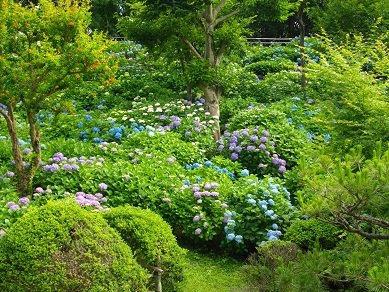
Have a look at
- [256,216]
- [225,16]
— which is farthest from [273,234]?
[225,16]

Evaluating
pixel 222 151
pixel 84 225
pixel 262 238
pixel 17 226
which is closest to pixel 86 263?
pixel 84 225

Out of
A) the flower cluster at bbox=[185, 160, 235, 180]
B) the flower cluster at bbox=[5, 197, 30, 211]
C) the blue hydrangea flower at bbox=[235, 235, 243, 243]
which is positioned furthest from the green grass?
the flower cluster at bbox=[5, 197, 30, 211]

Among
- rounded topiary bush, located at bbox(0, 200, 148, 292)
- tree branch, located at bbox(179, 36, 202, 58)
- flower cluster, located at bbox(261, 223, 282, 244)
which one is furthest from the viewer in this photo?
tree branch, located at bbox(179, 36, 202, 58)

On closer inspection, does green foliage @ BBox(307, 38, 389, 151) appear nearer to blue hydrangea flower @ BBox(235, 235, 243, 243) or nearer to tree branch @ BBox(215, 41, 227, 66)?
blue hydrangea flower @ BBox(235, 235, 243, 243)

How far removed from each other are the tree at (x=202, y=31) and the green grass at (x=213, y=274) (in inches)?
144

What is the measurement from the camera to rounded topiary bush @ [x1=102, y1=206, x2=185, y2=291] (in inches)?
169

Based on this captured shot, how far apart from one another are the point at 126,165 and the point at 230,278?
80.7 inches

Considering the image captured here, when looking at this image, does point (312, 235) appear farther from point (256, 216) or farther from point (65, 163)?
point (65, 163)

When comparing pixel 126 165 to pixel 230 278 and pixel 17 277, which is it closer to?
pixel 230 278

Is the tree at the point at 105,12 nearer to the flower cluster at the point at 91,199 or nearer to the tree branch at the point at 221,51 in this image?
Result: the tree branch at the point at 221,51

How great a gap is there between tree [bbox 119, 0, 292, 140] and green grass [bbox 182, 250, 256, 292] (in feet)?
12.0

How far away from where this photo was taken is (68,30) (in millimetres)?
6203

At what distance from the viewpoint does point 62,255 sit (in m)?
3.70

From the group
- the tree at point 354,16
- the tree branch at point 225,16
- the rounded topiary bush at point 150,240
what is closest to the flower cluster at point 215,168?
the rounded topiary bush at point 150,240
